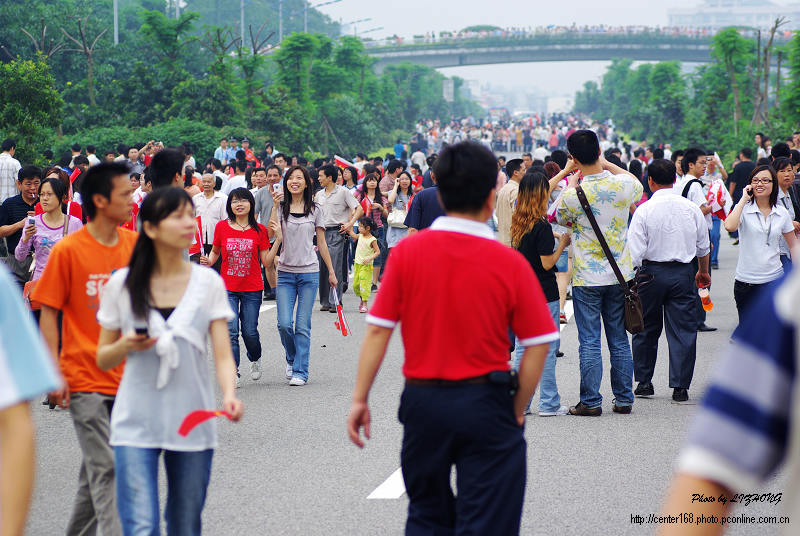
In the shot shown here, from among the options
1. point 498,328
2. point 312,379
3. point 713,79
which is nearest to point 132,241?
point 498,328

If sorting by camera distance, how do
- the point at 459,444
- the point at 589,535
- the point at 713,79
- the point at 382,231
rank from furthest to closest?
the point at 713,79 → the point at 382,231 → the point at 589,535 → the point at 459,444

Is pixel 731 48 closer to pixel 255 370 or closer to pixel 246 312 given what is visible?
pixel 255 370

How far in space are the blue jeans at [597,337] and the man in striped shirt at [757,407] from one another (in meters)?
6.46

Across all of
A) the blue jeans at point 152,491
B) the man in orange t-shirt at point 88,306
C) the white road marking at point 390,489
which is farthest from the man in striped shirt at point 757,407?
the white road marking at point 390,489

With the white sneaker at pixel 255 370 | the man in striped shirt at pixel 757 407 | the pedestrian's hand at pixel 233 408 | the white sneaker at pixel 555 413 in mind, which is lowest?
the white sneaker at pixel 255 370

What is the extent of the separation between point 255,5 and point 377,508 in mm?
100013

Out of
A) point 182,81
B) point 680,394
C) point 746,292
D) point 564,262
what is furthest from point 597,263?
point 182,81

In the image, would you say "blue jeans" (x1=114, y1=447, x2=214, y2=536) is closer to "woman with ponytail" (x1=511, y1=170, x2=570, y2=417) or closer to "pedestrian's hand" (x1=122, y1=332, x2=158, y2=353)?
"pedestrian's hand" (x1=122, y1=332, x2=158, y2=353)

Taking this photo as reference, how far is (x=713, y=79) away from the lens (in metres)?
56.9

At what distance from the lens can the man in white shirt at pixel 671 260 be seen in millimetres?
8797

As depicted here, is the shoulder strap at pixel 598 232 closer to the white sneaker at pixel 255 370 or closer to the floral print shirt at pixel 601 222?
the floral print shirt at pixel 601 222

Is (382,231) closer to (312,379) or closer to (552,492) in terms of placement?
(312,379)

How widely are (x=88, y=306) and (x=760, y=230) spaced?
20.4ft

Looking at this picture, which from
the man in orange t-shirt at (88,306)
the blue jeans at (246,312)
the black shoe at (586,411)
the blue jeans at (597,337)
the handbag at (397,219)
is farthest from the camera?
the handbag at (397,219)
